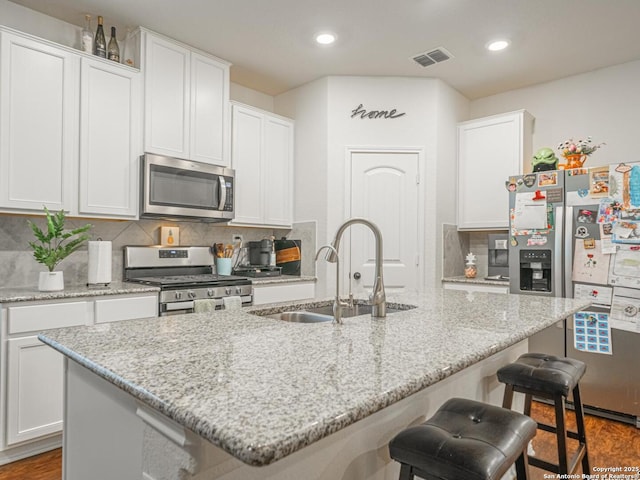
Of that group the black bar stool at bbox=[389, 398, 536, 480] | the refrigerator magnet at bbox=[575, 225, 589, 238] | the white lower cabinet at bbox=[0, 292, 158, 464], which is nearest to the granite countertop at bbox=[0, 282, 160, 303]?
the white lower cabinet at bbox=[0, 292, 158, 464]

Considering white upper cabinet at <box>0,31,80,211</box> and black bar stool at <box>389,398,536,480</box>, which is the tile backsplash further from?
black bar stool at <box>389,398,536,480</box>

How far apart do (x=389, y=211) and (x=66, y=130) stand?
8.61 feet

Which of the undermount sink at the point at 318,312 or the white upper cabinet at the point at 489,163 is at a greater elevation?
the white upper cabinet at the point at 489,163

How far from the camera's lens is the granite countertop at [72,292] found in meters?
2.24

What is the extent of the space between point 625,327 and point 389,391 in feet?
9.16

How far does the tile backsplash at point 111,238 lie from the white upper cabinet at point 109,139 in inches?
12.3

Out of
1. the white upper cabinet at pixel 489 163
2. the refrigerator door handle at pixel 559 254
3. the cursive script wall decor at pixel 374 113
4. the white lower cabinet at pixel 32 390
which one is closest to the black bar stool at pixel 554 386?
the refrigerator door handle at pixel 559 254

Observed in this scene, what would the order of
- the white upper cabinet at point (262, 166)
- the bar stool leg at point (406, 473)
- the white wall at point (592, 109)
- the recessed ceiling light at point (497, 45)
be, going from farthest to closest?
1. the white upper cabinet at point (262, 166)
2. the white wall at point (592, 109)
3. the recessed ceiling light at point (497, 45)
4. the bar stool leg at point (406, 473)

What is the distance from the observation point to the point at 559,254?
3064mm

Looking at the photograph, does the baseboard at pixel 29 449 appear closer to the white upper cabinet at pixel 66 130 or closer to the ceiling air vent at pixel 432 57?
the white upper cabinet at pixel 66 130

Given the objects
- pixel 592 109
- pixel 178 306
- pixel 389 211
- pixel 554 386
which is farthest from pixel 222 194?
pixel 592 109

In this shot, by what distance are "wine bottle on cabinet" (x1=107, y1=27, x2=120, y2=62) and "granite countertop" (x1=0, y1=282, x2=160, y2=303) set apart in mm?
1614

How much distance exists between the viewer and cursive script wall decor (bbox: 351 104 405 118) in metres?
3.89

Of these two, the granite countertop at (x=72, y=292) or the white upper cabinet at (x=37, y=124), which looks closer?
the granite countertop at (x=72, y=292)
